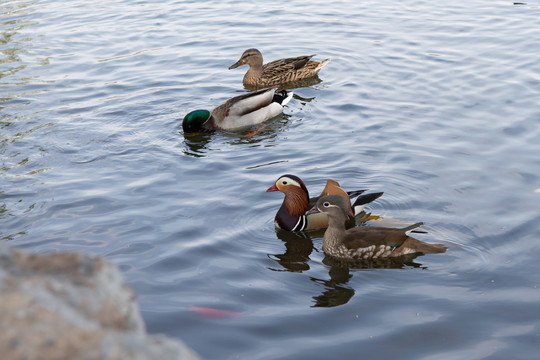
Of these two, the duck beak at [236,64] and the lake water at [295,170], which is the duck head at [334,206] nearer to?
the lake water at [295,170]

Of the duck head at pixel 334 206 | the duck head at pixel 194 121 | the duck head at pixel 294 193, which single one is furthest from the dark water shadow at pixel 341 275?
the duck head at pixel 194 121

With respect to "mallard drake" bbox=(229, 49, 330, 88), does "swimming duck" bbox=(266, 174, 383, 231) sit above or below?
below

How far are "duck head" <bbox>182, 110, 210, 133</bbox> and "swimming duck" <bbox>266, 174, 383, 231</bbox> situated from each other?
3.63m

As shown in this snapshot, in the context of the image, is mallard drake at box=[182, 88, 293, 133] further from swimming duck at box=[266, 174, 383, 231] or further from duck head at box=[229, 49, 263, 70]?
swimming duck at box=[266, 174, 383, 231]

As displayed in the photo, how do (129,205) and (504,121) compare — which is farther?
(504,121)

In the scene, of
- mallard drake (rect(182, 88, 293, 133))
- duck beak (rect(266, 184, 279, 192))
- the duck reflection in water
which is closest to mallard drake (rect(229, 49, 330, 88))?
mallard drake (rect(182, 88, 293, 133))

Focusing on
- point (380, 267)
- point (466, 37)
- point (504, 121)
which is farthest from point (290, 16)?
point (380, 267)

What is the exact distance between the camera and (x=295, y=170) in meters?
9.90

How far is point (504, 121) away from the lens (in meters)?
11.2

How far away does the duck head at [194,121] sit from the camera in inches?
465

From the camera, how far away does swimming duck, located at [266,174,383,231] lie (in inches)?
323

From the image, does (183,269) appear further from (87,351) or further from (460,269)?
(87,351)

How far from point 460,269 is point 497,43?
398 inches

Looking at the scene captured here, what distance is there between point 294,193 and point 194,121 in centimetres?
398
